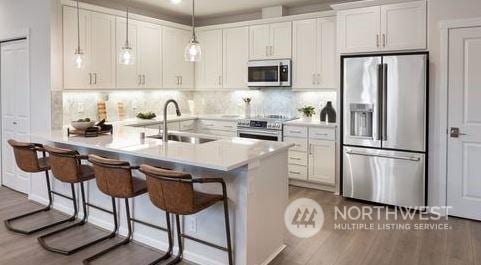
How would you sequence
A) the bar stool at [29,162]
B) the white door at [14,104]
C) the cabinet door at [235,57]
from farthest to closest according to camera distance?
1. the cabinet door at [235,57]
2. the white door at [14,104]
3. the bar stool at [29,162]

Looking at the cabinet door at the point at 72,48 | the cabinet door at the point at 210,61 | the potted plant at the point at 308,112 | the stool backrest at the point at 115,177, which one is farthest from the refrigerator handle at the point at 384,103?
the cabinet door at the point at 72,48

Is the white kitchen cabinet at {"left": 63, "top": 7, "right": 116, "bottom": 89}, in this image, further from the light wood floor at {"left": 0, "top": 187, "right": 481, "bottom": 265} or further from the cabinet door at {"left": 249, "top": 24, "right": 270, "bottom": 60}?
the cabinet door at {"left": 249, "top": 24, "right": 270, "bottom": 60}

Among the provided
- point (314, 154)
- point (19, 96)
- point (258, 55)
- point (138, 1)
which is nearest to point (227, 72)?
point (258, 55)

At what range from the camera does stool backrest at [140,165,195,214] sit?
246 centimetres

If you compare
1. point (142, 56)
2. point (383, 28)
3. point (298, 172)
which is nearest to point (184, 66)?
point (142, 56)

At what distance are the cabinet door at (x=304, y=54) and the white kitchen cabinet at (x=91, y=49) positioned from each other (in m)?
2.78

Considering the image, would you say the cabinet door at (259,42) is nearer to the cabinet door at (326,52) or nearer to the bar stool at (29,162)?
the cabinet door at (326,52)

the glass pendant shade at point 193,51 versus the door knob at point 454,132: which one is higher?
the glass pendant shade at point 193,51

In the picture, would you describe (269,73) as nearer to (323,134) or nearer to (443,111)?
(323,134)

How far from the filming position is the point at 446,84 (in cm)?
402

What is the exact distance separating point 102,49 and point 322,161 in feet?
11.6

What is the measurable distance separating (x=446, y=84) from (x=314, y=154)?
1.89 metres

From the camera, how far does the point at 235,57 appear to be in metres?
6.29

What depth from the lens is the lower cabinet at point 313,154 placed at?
5000 millimetres
